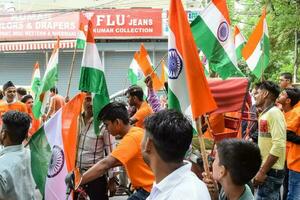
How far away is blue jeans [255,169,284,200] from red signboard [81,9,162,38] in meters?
19.9

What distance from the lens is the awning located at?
24922mm

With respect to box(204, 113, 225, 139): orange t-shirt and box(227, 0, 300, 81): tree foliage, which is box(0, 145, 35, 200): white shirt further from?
box(227, 0, 300, 81): tree foliage

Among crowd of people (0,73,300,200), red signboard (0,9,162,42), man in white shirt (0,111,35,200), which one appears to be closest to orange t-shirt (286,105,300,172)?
crowd of people (0,73,300,200)

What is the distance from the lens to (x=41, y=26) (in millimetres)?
25469

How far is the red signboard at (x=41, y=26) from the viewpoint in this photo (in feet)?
83.2

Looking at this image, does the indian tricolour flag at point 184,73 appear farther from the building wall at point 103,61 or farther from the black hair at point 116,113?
the building wall at point 103,61

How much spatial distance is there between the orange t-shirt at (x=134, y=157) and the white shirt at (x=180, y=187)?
1775 millimetres

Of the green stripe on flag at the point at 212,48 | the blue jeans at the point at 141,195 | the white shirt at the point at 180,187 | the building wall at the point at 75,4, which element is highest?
the building wall at the point at 75,4

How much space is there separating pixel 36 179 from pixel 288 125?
304cm

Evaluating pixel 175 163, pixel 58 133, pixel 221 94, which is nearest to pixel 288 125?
pixel 221 94

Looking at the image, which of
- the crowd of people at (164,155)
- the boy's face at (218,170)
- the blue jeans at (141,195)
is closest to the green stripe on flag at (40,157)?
the crowd of people at (164,155)

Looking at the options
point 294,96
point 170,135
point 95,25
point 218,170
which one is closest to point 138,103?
point 294,96

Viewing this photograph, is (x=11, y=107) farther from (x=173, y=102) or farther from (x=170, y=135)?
(x=170, y=135)

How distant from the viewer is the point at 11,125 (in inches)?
159
